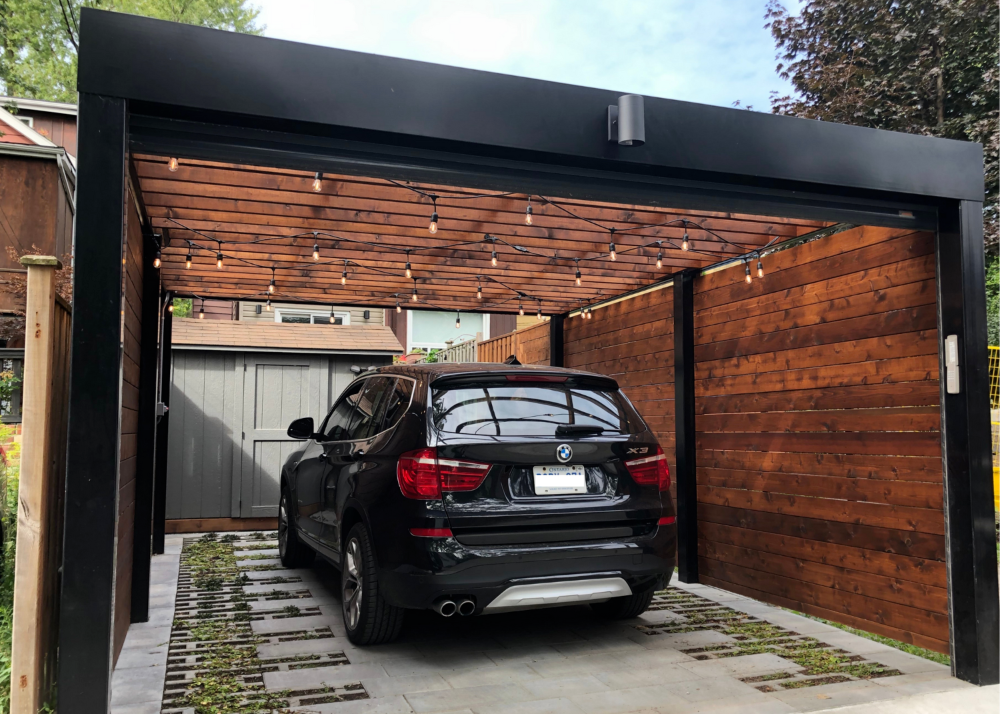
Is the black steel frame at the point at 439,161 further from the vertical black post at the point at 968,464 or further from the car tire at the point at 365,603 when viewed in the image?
the car tire at the point at 365,603

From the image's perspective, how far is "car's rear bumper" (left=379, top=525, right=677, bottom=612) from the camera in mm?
3855

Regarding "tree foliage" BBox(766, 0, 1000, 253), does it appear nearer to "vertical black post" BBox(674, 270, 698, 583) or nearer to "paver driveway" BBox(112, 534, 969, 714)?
"vertical black post" BBox(674, 270, 698, 583)

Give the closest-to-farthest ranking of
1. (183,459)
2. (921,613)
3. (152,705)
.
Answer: (152,705), (921,613), (183,459)

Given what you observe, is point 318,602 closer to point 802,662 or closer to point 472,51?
point 802,662

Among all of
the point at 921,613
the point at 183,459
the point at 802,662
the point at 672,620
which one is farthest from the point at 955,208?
the point at 183,459

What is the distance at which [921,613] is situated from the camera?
14.6ft

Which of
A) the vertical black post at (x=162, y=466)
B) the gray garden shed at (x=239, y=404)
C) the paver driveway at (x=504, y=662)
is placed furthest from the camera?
the gray garden shed at (x=239, y=404)

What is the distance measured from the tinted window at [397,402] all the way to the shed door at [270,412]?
4652 mm

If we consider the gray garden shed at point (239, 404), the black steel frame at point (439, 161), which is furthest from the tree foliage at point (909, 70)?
the black steel frame at point (439, 161)

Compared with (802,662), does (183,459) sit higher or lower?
higher

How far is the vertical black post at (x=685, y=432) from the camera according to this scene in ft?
21.0

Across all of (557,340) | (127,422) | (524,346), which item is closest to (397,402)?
(127,422)

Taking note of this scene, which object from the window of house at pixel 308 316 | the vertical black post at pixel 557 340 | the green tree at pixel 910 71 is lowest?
the vertical black post at pixel 557 340

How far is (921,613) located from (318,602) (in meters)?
3.86
